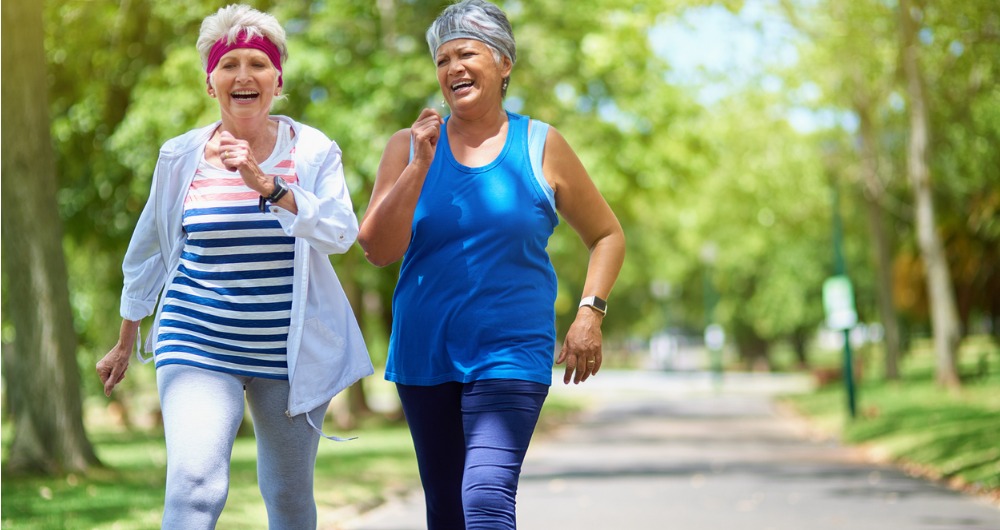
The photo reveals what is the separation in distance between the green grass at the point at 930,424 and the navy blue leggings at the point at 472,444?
8.38 m

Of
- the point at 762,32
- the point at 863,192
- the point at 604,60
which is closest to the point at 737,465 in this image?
the point at 604,60

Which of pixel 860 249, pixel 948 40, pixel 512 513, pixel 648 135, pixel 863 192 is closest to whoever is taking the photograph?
pixel 512 513

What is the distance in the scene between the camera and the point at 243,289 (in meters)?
3.95

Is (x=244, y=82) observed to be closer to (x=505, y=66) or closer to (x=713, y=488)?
(x=505, y=66)

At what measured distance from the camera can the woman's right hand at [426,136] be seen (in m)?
3.96

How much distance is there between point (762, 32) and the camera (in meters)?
22.5

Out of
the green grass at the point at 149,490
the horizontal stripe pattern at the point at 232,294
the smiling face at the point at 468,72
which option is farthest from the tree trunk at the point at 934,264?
the horizontal stripe pattern at the point at 232,294

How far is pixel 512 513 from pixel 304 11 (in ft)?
47.9

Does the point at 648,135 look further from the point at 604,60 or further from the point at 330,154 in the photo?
the point at 330,154

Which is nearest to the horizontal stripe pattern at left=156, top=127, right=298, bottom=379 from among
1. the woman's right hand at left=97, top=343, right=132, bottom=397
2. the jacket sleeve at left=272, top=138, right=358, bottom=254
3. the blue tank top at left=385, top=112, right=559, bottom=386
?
the jacket sleeve at left=272, top=138, right=358, bottom=254

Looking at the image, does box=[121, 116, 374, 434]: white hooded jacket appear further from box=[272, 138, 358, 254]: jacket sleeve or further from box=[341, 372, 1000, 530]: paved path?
box=[341, 372, 1000, 530]: paved path

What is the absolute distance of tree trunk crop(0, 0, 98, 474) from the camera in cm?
1185

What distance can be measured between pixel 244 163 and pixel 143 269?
1.98ft

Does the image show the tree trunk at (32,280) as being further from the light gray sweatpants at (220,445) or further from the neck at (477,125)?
the neck at (477,125)
